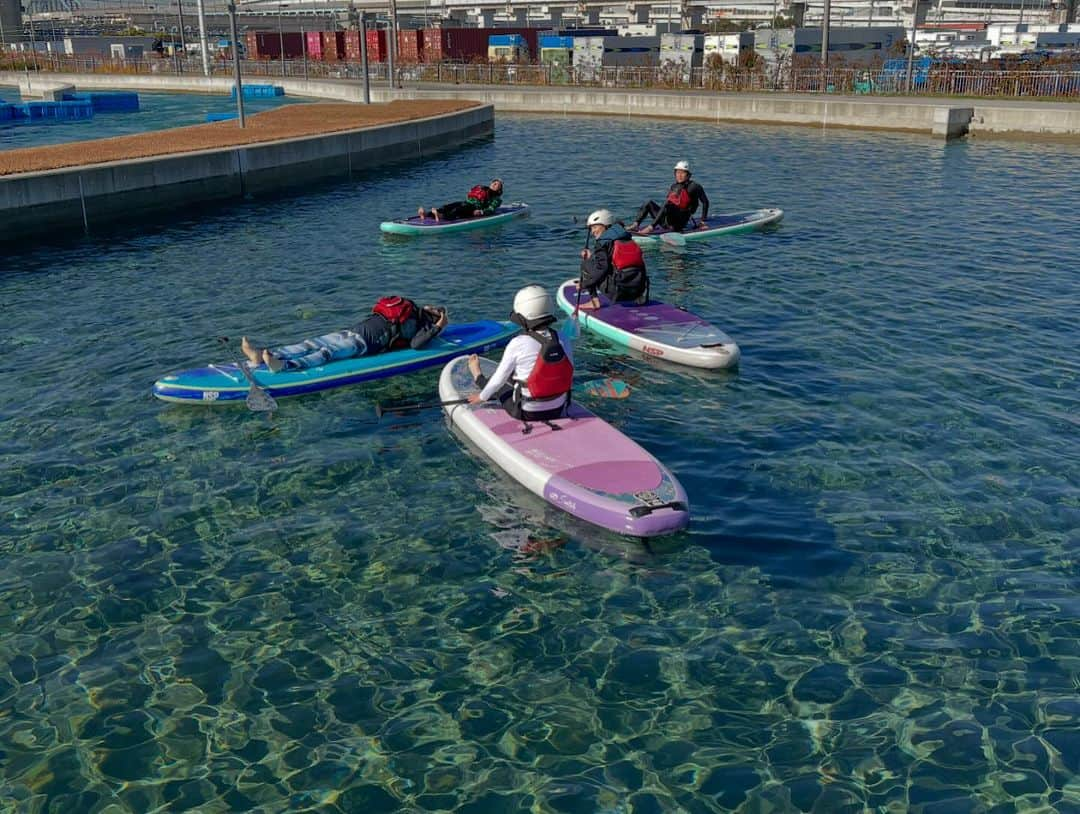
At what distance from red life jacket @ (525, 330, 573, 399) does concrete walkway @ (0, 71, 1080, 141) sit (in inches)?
1410

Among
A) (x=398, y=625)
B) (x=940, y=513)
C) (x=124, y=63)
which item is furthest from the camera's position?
(x=124, y=63)

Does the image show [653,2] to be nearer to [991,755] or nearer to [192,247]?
[192,247]

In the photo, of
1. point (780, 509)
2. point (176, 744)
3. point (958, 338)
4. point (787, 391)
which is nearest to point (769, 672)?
point (780, 509)

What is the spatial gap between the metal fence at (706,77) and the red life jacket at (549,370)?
4443 cm

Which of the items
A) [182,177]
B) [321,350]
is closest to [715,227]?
[321,350]

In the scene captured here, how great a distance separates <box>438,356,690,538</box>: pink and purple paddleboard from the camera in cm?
1040

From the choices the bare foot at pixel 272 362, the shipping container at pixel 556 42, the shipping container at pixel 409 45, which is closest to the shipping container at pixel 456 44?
the shipping container at pixel 409 45

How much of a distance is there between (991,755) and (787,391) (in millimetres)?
7910

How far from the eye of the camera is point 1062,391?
577 inches

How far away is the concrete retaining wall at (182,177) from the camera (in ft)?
82.8

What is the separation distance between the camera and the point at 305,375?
14477 mm

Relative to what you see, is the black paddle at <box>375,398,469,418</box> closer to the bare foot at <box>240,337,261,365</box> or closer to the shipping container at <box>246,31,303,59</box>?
the bare foot at <box>240,337,261,365</box>

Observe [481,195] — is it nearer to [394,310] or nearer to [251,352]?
[394,310]

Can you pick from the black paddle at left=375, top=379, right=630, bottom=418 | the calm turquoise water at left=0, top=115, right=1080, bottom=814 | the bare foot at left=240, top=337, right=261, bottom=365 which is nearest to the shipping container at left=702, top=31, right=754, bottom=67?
the calm turquoise water at left=0, top=115, right=1080, bottom=814
